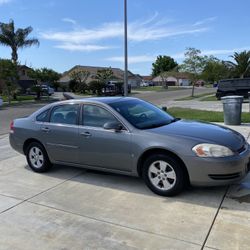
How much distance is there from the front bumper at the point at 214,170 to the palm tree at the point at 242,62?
4835cm

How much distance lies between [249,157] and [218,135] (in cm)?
54

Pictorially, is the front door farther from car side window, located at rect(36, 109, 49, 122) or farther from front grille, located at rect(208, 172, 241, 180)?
front grille, located at rect(208, 172, 241, 180)

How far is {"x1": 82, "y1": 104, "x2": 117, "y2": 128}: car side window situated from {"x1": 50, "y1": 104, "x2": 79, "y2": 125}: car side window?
0.20 m

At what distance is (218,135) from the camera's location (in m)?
4.91

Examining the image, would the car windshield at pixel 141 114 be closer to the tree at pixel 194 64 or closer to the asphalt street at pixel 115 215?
the asphalt street at pixel 115 215

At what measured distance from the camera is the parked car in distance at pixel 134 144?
4.56 metres

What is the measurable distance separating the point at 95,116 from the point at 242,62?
4805 centimetres

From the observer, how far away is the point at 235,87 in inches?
963

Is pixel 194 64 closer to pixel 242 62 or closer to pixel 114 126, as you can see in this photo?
pixel 242 62

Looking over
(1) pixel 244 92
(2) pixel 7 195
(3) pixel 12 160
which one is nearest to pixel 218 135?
(2) pixel 7 195

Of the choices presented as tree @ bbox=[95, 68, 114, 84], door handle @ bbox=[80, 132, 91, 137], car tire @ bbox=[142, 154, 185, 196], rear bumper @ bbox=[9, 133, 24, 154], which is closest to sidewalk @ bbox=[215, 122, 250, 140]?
car tire @ bbox=[142, 154, 185, 196]

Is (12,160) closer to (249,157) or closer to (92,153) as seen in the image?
(92,153)

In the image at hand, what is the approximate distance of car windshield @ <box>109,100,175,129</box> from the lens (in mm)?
5305

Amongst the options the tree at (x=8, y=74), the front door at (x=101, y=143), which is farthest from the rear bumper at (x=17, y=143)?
the tree at (x=8, y=74)
